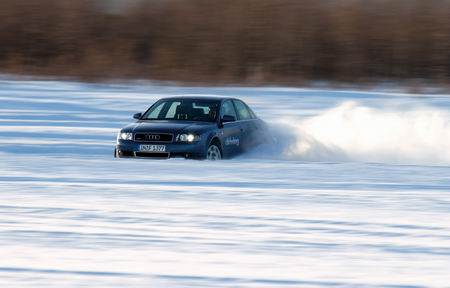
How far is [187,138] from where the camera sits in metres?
12.9

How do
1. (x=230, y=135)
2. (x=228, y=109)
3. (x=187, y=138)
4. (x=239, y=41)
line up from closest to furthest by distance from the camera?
(x=187, y=138) → (x=230, y=135) → (x=228, y=109) → (x=239, y=41)

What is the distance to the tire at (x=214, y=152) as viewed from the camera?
42.8ft

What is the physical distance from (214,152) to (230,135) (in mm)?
609

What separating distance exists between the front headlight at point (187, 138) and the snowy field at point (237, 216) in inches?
19.1

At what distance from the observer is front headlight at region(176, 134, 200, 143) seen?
42.2 ft

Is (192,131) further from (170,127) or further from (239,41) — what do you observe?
(239,41)

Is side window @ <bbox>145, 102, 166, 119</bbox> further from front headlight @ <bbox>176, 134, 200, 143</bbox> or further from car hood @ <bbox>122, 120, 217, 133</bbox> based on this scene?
front headlight @ <bbox>176, 134, 200, 143</bbox>

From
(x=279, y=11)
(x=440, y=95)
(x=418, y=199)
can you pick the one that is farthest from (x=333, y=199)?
(x=279, y=11)

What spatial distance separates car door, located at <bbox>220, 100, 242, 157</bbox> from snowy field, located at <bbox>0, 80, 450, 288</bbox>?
304 mm

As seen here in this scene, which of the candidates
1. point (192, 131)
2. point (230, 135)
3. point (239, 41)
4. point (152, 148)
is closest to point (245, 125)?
point (230, 135)

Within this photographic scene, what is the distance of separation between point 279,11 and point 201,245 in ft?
80.8

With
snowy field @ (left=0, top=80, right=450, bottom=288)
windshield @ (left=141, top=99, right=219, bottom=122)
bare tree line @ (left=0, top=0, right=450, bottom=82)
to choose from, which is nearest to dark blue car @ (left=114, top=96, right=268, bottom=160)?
windshield @ (left=141, top=99, right=219, bottom=122)

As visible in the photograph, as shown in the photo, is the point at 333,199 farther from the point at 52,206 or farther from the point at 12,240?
the point at 12,240

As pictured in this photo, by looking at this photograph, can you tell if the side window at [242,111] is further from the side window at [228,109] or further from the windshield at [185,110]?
the windshield at [185,110]
